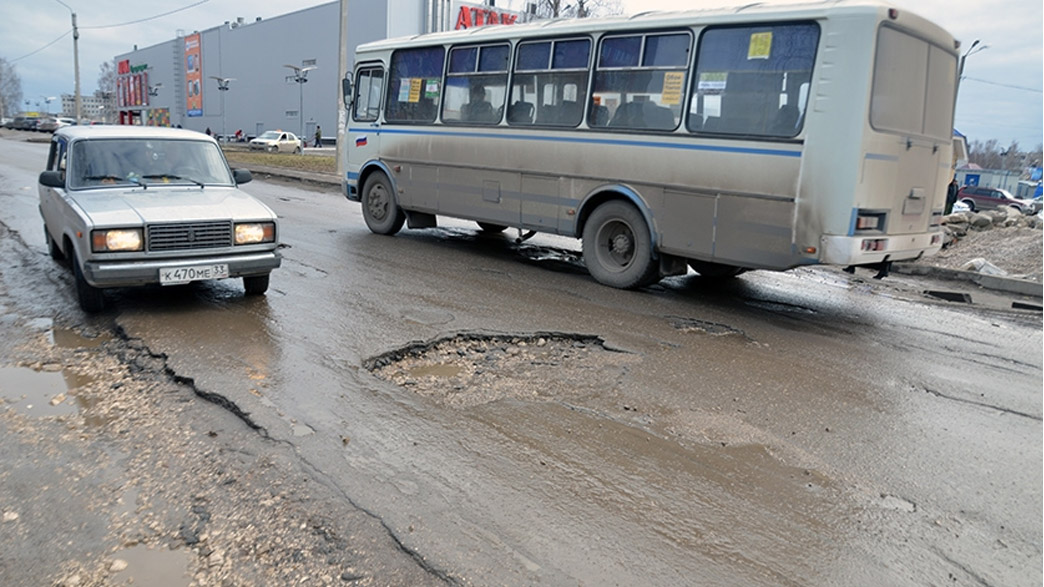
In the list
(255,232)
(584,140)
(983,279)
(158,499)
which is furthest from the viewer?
(983,279)

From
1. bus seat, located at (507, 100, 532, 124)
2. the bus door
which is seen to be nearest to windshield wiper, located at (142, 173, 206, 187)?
bus seat, located at (507, 100, 532, 124)

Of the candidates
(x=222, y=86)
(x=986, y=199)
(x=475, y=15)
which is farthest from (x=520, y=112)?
(x=222, y=86)

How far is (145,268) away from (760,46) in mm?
6128

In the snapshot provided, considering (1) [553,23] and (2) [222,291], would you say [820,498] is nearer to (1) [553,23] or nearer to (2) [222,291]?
(2) [222,291]

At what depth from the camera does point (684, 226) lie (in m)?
7.64

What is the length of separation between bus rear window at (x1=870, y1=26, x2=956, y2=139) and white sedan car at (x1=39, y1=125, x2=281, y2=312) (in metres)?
5.89

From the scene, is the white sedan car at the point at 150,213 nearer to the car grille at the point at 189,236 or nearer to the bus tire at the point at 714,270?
the car grille at the point at 189,236

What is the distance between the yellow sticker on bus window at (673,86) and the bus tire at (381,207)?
16.9 feet

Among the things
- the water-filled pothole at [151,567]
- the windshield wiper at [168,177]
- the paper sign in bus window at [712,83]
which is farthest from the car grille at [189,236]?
the paper sign in bus window at [712,83]

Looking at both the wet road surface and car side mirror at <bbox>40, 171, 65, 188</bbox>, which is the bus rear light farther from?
car side mirror at <bbox>40, 171, 65, 188</bbox>

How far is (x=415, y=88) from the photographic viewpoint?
1098cm

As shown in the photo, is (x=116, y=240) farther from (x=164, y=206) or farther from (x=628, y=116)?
(x=628, y=116)

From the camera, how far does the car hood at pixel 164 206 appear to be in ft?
19.9

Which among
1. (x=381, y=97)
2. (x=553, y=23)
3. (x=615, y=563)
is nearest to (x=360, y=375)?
(x=615, y=563)
